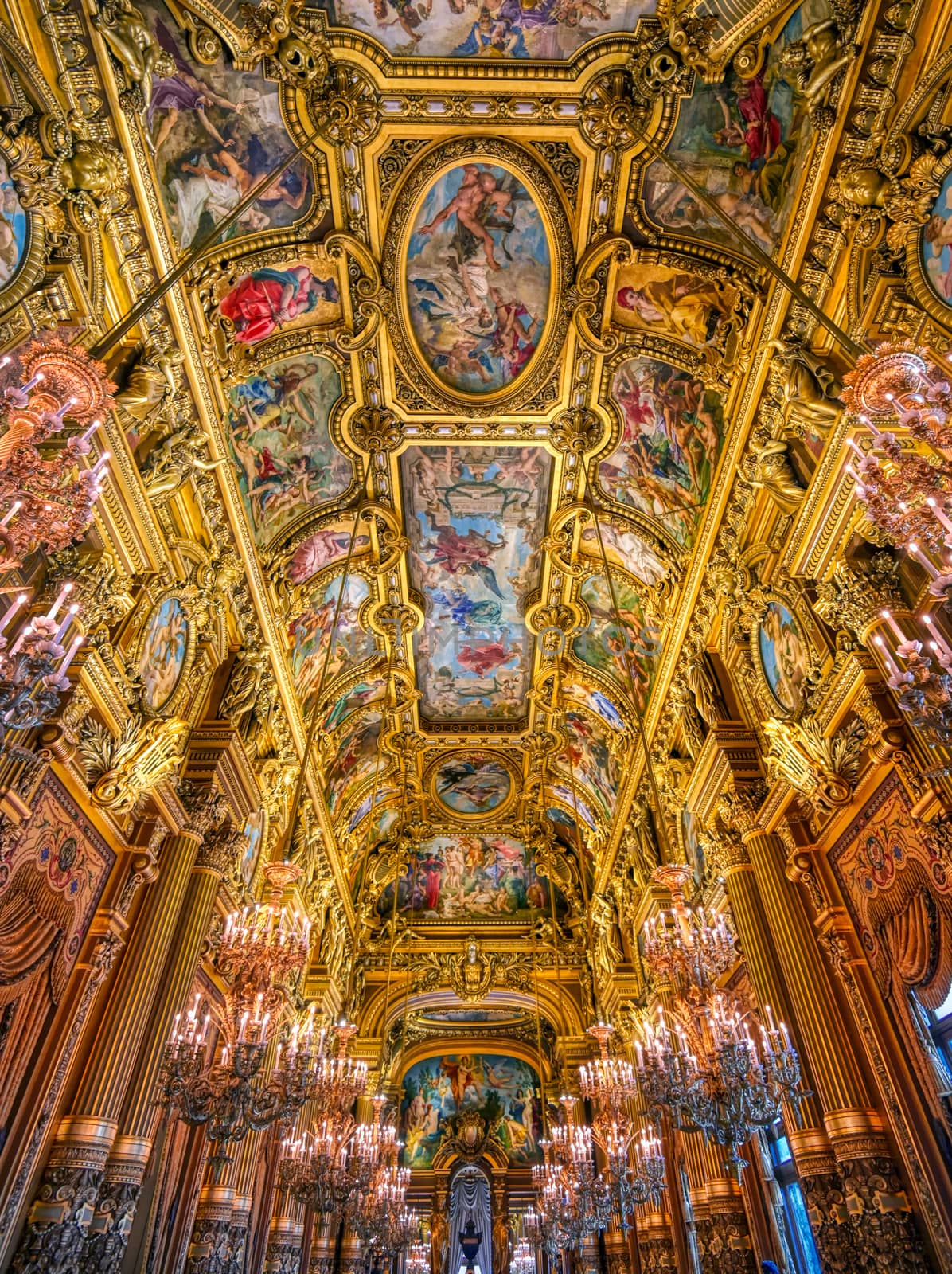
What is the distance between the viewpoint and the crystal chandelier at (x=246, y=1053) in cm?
703

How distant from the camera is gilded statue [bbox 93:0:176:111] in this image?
21.9 feet

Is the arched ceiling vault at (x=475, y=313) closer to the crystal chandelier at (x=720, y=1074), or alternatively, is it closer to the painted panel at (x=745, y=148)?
the painted panel at (x=745, y=148)

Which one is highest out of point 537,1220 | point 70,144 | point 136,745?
point 70,144

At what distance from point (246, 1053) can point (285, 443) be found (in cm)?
787

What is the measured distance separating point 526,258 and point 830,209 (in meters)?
3.95

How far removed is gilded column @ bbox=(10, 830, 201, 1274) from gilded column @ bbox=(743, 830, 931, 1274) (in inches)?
262

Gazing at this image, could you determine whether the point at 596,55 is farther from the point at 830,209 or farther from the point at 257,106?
the point at 257,106

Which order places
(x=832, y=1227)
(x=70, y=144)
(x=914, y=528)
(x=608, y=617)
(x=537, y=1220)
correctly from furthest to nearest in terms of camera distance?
1. (x=537, y=1220)
2. (x=608, y=617)
3. (x=832, y=1227)
4. (x=70, y=144)
5. (x=914, y=528)

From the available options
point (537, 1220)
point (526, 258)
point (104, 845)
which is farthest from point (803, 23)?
point (537, 1220)

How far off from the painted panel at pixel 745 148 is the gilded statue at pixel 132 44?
5.45 meters

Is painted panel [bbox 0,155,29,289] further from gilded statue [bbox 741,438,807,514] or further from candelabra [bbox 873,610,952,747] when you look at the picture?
gilded statue [bbox 741,438,807,514]

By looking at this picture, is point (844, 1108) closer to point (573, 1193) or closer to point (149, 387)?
point (573, 1193)

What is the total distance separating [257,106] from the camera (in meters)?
8.38

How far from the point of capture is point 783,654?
372 inches
